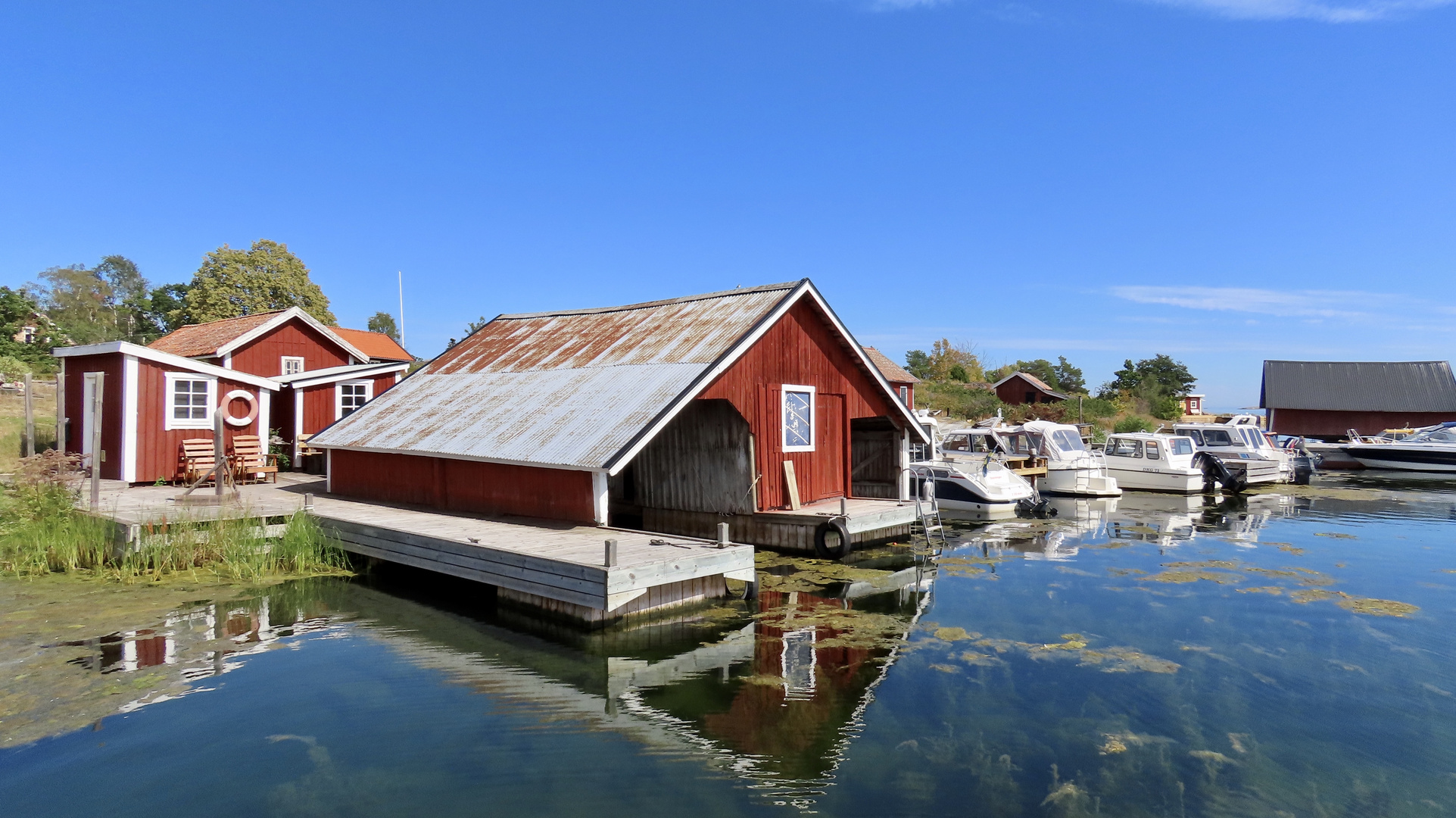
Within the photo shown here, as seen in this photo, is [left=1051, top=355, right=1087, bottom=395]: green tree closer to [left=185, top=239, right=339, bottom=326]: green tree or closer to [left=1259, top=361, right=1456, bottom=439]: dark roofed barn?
[left=1259, top=361, right=1456, bottom=439]: dark roofed barn

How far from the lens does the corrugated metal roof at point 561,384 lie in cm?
1367

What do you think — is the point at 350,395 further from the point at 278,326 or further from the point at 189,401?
the point at 189,401

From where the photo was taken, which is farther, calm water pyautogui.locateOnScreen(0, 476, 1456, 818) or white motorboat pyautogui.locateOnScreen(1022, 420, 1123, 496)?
white motorboat pyautogui.locateOnScreen(1022, 420, 1123, 496)

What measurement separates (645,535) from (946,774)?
7133mm

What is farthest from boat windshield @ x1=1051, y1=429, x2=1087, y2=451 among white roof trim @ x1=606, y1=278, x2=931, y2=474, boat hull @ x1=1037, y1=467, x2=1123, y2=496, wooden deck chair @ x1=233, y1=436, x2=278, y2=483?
wooden deck chair @ x1=233, y1=436, x2=278, y2=483

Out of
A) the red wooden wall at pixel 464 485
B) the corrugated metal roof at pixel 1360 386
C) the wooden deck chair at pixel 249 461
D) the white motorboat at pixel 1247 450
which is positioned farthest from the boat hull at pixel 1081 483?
the corrugated metal roof at pixel 1360 386

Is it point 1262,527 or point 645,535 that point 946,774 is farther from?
point 1262,527

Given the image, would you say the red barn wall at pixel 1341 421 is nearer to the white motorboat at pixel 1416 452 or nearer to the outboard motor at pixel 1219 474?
the white motorboat at pixel 1416 452

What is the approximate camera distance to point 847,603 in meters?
12.8

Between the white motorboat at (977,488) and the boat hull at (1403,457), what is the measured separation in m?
22.2

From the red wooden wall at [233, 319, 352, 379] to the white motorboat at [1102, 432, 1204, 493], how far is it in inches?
1025

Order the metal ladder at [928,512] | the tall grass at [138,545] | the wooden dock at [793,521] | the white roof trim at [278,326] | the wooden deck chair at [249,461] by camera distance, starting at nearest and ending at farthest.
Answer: the tall grass at [138,545], the wooden dock at [793,521], the metal ladder at [928,512], the wooden deck chair at [249,461], the white roof trim at [278,326]

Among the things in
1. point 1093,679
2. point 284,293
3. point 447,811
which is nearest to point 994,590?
point 1093,679

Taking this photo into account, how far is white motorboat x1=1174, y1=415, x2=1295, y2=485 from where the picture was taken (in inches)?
1137
